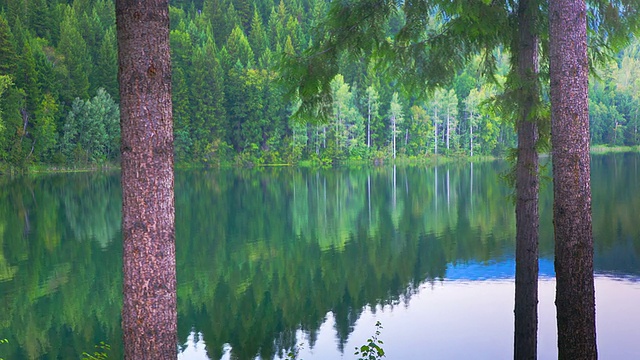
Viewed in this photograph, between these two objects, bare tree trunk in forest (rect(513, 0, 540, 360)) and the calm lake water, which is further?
the calm lake water

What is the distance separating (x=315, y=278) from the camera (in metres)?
17.3

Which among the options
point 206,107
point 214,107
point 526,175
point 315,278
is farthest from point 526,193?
point 214,107

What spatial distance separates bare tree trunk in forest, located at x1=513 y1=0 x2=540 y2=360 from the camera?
27.5 feet

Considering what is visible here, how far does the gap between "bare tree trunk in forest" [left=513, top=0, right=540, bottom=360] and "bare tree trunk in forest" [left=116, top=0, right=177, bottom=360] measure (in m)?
5.42

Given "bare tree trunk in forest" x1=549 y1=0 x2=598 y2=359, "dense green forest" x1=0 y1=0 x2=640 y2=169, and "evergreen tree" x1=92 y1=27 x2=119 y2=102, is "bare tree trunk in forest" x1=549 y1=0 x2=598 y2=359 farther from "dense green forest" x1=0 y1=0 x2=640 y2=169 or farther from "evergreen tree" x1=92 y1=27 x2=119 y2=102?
"evergreen tree" x1=92 y1=27 x2=119 y2=102

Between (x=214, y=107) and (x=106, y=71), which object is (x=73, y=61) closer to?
(x=106, y=71)

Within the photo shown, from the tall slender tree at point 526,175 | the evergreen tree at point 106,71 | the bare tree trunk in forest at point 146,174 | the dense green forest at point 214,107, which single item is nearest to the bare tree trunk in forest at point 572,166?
the tall slender tree at point 526,175

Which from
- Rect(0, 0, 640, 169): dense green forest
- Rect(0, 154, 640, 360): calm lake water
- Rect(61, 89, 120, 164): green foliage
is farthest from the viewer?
Rect(61, 89, 120, 164): green foliage

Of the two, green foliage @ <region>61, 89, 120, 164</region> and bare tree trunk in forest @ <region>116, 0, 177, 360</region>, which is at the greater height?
green foliage @ <region>61, 89, 120, 164</region>

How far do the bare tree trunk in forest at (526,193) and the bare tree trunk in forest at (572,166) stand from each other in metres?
2.48

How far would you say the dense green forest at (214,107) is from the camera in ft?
189

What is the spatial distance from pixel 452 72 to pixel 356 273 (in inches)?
336

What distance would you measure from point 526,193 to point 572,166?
2.95 metres

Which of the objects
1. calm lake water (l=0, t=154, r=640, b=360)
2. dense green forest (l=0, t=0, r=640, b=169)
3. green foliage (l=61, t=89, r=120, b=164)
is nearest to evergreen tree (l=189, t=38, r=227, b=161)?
dense green forest (l=0, t=0, r=640, b=169)
